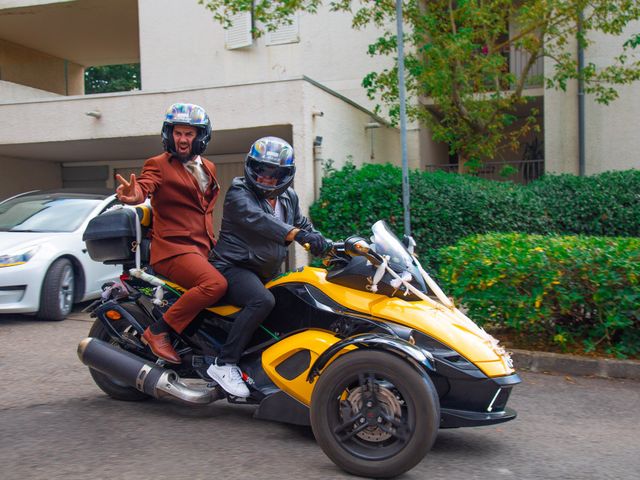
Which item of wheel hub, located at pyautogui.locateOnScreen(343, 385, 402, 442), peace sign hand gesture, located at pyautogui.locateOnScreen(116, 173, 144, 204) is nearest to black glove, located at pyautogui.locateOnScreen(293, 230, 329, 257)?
wheel hub, located at pyautogui.locateOnScreen(343, 385, 402, 442)

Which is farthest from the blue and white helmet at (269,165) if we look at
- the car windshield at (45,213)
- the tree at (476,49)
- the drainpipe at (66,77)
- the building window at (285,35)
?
the drainpipe at (66,77)

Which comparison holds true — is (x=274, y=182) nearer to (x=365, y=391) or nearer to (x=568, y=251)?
(x=365, y=391)

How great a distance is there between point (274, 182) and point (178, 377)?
4.87ft

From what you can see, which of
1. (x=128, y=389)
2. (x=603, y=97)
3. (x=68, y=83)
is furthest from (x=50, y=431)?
(x=68, y=83)

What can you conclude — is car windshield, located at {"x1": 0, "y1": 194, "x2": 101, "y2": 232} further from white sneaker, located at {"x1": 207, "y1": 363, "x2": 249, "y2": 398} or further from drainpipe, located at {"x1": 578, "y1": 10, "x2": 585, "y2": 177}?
drainpipe, located at {"x1": 578, "y1": 10, "x2": 585, "y2": 177}

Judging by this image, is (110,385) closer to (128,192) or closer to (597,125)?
(128,192)

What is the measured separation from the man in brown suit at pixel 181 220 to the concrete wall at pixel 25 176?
10.2 meters

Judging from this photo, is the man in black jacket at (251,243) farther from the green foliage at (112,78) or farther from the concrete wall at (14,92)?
the green foliage at (112,78)

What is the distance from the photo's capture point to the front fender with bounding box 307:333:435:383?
377 centimetres

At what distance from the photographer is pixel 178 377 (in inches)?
187

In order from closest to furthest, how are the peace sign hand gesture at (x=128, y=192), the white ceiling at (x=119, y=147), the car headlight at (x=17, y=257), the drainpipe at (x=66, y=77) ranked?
the peace sign hand gesture at (x=128, y=192), the car headlight at (x=17, y=257), the white ceiling at (x=119, y=147), the drainpipe at (x=66, y=77)

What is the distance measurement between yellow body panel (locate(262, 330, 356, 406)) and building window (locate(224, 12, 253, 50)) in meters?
12.6

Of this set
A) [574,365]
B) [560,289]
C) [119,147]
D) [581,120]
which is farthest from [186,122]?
[581,120]

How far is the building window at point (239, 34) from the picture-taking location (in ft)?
51.9
